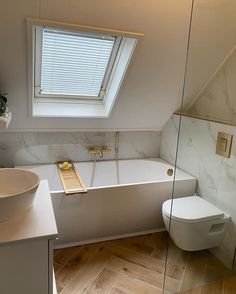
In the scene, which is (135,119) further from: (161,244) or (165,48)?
(161,244)

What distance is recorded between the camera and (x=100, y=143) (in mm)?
3076

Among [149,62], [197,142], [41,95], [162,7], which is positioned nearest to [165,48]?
[149,62]

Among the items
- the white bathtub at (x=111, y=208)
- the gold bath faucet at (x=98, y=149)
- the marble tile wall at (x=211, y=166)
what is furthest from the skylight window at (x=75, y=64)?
the marble tile wall at (x=211, y=166)

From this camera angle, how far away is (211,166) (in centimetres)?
241

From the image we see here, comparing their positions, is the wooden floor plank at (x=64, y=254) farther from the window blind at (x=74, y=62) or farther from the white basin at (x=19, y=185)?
the window blind at (x=74, y=62)

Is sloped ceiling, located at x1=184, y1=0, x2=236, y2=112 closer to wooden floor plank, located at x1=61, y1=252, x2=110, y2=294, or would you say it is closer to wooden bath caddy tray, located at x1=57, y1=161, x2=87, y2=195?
wooden bath caddy tray, located at x1=57, y1=161, x2=87, y2=195

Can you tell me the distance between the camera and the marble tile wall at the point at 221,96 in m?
2.33

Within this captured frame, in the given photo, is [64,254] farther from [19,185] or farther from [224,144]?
[224,144]

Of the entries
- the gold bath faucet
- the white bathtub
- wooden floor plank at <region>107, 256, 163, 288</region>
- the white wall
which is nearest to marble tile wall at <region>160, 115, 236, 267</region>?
the white bathtub

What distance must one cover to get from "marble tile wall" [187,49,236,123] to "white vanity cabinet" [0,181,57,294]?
1866 millimetres

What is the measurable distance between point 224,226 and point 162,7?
187 cm

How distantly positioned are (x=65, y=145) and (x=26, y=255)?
1906 millimetres

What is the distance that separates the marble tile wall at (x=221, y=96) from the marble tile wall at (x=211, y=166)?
19 cm

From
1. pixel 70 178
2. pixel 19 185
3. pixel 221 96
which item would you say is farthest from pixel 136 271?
pixel 221 96
